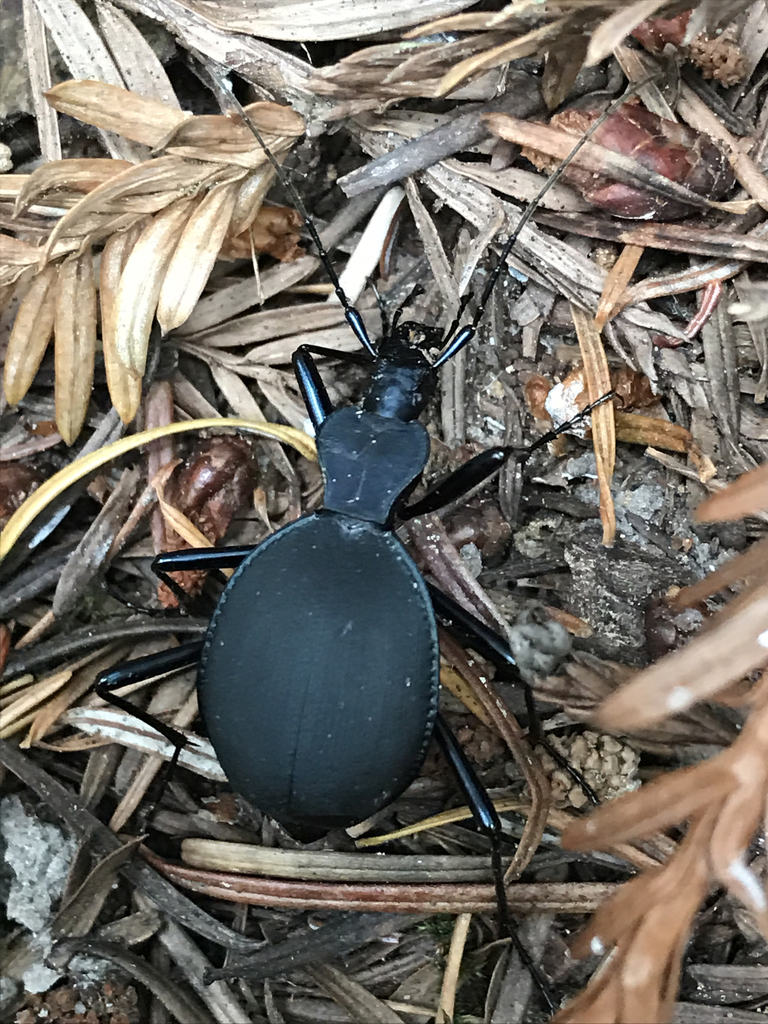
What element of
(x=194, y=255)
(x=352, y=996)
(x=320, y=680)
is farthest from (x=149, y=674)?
(x=194, y=255)

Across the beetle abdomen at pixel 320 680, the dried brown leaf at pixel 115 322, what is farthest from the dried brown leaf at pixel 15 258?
the beetle abdomen at pixel 320 680

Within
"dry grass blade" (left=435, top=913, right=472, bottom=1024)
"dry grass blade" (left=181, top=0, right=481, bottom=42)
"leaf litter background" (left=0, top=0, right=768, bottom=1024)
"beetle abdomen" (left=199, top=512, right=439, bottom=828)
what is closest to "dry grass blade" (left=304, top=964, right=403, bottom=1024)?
"leaf litter background" (left=0, top=0, right=768, bottom=1024)

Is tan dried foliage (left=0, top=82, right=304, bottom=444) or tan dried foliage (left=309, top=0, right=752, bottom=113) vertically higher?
tan dried foliage (left=309, top=0, right=752, bottom=113)

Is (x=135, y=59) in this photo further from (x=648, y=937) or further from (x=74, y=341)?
(x=648, y=937)

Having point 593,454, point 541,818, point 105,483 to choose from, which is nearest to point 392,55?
point 593,454

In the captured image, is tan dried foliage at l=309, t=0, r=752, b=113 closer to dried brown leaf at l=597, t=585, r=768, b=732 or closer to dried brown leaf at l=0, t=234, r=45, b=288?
dried brown leaf at l=0, t=234, r=45, b=288
